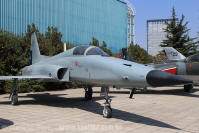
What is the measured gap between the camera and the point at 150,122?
6773 mm

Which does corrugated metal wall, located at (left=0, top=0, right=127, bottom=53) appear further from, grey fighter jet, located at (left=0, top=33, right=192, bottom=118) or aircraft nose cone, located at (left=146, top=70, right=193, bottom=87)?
aircraft nose cone, located at (left=146, top=70, right=193, bottom=87)

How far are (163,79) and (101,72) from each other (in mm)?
2391

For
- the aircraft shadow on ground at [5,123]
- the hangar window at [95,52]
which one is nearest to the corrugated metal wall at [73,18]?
the hangar window at [95,52]

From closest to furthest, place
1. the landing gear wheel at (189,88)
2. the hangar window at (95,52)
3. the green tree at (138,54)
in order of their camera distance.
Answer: the hangar window at (95,52), the landing gear wheel at (189,88), the green tree at (138,54)

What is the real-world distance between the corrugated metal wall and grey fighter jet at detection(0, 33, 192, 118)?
2223 centimetres

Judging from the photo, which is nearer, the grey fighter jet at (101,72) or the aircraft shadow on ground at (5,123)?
the grey fighter jet at (101,72)

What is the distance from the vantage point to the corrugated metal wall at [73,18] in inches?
1206

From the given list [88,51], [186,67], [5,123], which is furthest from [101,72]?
[186,67]

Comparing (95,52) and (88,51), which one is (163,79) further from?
(88,51)

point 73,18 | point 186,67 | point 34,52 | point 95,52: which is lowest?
point 186,67

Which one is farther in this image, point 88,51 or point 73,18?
point 73,18

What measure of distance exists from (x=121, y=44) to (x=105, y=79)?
50.3 meters

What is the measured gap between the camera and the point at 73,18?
41719mm

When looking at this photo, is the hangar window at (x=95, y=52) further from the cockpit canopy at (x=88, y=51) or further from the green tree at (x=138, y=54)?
the green tree at (x=138, y=54)
